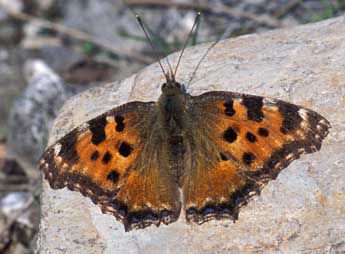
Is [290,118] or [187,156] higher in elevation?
[290,118]

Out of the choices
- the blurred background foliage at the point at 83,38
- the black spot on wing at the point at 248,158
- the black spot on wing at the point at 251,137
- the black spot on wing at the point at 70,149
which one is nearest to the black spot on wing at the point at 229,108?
the black spot on wing at the point at 251,137

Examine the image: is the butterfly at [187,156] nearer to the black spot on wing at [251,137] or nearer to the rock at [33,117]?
the black spot on wing at [251,137]

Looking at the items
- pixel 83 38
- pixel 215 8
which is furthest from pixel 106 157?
pixel 83 38

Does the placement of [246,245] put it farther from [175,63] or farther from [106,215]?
[175,63]

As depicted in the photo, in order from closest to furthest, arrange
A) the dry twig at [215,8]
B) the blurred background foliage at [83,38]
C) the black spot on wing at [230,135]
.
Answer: the black spot on wing at [230,135], the blurred background foliage at [83,38], the dry twig at [215,8]

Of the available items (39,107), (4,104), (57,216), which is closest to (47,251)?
(57,216)

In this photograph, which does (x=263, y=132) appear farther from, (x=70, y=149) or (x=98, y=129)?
(x=70, y=149)
